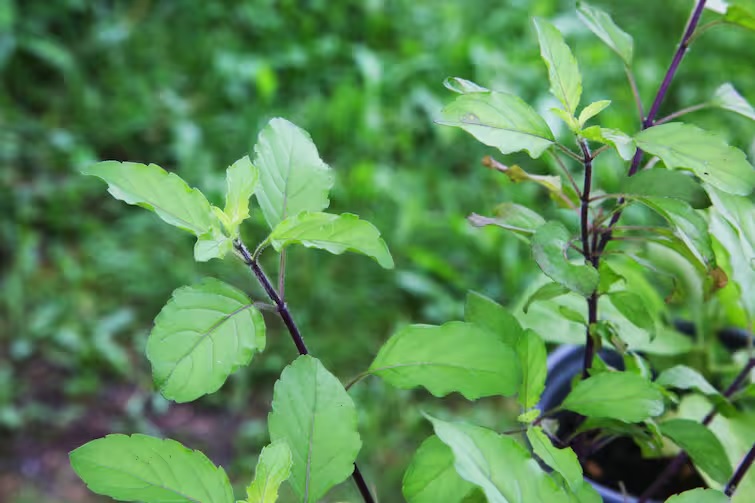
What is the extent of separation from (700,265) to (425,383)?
252 millimetres

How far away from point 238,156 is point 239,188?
1.90 meters

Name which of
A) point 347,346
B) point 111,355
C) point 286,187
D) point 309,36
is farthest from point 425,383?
point 309,36

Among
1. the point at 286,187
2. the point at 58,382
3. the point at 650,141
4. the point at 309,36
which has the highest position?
the point at 650,141

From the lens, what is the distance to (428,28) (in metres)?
2.96

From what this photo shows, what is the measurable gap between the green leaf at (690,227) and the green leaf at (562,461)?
7.1 inches

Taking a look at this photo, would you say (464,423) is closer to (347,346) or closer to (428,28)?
(347,346)

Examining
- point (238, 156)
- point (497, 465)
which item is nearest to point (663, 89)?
point (497, 465)

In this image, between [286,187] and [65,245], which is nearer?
[286,187]

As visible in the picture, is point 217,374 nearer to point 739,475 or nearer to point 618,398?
point 618,398

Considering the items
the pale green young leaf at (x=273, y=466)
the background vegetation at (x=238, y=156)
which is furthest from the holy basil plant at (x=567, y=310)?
the background vegetation at (x=238, y=156)

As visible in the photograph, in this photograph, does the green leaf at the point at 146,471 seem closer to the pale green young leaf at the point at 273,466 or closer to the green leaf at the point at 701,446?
the pale green young leaf at the point at 273,466

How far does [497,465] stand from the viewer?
1.67 ft

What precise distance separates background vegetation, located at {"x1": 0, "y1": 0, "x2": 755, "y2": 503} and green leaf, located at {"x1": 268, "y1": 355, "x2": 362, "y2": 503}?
1089mm

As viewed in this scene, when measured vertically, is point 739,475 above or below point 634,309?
below
